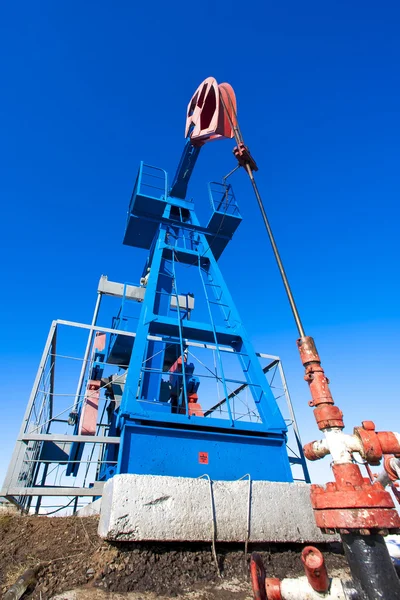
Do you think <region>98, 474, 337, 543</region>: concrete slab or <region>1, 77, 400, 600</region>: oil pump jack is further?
<region>98, 474, 337, 543</region>: concrete slab

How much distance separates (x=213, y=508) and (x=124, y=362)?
25.7 feet

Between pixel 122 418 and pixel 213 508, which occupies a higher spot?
pixel 122 418

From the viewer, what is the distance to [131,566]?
10.1 feet

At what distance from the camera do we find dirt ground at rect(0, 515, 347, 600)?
9.34 ft

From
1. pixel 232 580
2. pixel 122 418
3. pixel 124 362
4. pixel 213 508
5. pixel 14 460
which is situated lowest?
pixel 232 580

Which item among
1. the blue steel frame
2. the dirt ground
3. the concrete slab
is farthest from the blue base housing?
the dirt ground

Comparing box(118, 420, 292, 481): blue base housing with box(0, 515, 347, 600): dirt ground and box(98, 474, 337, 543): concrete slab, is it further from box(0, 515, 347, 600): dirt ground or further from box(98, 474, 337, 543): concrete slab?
box(0, 515, 347, 600): dirt ground

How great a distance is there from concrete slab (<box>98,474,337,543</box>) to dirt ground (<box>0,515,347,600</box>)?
0.17 m

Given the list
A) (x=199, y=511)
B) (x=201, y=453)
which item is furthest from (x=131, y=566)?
(x=201, y=453)

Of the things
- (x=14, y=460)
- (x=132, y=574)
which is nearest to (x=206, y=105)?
(x=14, y=460)

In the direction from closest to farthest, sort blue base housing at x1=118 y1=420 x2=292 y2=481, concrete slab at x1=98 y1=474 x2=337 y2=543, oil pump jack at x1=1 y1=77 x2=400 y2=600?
oil pump jack at x1=1 y1=77 x2=400 y2=600 → concrete slab at x1=98 y1=474 x2=337 y2=543 → blue base housing at x1=118 y1=420 x2=292 y2=481

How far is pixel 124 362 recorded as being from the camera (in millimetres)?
10938

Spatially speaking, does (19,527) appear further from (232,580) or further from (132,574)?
(232,580)

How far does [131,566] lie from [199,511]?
83cm
